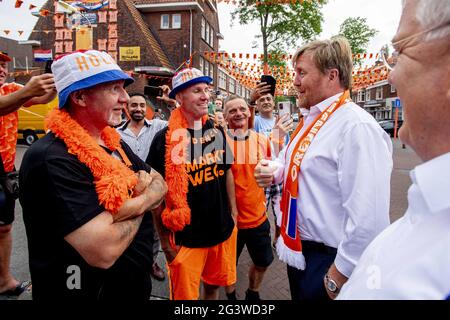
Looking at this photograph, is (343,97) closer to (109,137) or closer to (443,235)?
(443,235)

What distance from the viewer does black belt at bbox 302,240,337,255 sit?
1.65m

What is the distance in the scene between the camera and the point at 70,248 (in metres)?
1.44

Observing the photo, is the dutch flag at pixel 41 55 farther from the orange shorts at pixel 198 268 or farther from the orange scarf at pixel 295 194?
the orange scarf at pixel 295 194

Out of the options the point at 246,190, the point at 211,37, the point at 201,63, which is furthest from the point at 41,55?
the point at 246,190

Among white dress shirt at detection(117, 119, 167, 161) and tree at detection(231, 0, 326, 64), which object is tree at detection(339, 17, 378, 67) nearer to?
tree at detection(231, 0, 326, 64)

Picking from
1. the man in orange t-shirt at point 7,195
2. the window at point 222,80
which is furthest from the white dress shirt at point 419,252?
the window at point 222,80

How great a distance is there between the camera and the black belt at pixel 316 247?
165 centimetres

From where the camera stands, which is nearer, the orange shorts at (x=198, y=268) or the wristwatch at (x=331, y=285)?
the wristwatch at (x=331, y=285)

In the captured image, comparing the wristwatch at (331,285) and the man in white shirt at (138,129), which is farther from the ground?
the man in white shirt at (138,129)

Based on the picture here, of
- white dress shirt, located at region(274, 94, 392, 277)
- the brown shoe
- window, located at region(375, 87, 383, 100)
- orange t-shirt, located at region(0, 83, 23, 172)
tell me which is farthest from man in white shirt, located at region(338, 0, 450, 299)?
window, located at region(375, 87, 383, 100)

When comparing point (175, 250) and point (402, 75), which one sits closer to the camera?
point (402, 75)

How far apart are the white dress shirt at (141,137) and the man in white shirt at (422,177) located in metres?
3.50
